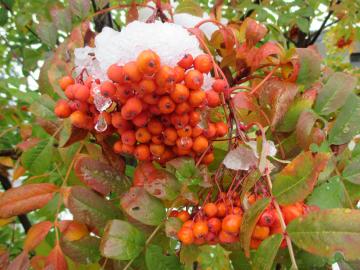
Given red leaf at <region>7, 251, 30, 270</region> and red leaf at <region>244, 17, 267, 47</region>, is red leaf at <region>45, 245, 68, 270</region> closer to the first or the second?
red leaf at <region>7, 251, 30, 270</region>

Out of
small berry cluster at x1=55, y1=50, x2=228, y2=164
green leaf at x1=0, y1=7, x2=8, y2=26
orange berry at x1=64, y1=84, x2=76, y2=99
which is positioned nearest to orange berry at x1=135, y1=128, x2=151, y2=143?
small berry cluster at x1=55, y1=50, x2=228, y2=164

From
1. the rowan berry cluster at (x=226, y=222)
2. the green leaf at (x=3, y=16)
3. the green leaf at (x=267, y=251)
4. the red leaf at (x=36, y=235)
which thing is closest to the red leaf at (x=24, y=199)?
the red leaf at (x=36, y=235)

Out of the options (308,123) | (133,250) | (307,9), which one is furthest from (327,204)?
(307,9)

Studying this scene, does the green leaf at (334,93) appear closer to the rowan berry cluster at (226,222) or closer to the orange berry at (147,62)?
the rowan berry cluster at (226,222)

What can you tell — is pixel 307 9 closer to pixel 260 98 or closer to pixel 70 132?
pixel 260 98

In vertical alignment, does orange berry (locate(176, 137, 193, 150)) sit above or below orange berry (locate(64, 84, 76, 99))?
below

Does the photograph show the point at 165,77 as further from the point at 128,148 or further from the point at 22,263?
the point at 22,263
